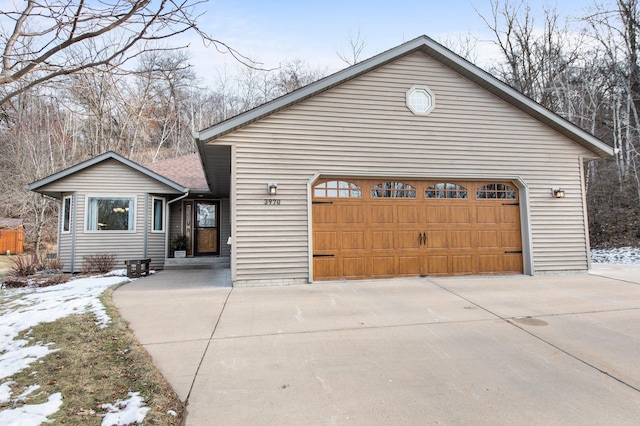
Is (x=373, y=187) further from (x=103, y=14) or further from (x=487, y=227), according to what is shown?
(x=103, y=14)

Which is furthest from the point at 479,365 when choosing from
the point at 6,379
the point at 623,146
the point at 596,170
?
the point at 623,146

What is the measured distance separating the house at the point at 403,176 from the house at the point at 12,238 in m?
17.7

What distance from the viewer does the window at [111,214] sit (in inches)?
426

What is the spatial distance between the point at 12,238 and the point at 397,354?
2472cm

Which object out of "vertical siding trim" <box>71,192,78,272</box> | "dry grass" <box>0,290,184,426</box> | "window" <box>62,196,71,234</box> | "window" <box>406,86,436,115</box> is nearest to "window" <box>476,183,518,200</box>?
"window" <box>406,86,436,115</box>

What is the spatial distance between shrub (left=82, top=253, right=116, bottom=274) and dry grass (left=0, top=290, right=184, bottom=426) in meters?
6.56

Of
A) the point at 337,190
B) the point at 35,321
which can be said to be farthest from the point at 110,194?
the point at 337,190

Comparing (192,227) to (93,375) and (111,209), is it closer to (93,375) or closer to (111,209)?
(111,209)

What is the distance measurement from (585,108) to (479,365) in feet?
68.5

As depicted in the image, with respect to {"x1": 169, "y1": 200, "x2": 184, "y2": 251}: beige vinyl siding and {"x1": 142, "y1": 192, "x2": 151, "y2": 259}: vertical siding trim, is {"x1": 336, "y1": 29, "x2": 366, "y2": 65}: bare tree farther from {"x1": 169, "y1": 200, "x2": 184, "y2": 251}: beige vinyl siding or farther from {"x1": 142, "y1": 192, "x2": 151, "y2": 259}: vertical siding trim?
{"x1": 142, "y1": 192, "x2": 151, "y2": 259}: vertical siding trim

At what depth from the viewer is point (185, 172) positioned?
13.9 metres

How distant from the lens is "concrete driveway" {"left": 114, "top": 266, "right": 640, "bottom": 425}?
258 centimetres

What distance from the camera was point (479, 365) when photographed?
131 inches

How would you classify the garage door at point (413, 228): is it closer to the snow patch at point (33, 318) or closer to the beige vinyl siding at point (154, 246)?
the snow patch at point (33, 318)
